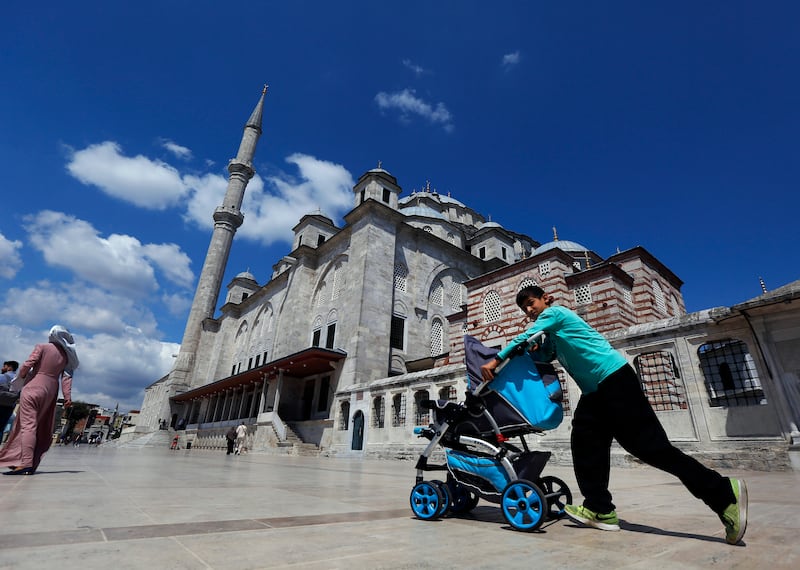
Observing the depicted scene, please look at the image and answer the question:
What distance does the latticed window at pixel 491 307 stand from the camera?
52.2 feet

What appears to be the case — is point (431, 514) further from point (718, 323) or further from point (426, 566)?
point (718, 323)

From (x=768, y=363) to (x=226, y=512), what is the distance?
8148 mm

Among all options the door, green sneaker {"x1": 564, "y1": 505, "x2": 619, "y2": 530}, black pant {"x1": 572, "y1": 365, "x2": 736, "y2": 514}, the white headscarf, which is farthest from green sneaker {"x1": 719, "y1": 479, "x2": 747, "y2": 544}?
the door

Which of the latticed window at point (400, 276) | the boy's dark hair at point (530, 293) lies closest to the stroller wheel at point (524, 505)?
the boy's dark hair at point (530, 293)

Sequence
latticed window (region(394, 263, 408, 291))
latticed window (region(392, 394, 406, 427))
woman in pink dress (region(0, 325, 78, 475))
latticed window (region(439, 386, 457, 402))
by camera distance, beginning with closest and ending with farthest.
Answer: woman in pink dress (region(0, 325, 78, 475)) → latticed window (region(439, 386, 457, 402)) → latticed window (region(392, 394, 406, 427)) → latticed window (region(394, 263, 408, 291))

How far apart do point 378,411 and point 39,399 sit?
1116 cm

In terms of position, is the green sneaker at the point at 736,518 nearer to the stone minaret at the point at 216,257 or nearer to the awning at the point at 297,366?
the awning at the point at 297,366

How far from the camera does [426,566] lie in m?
1.37

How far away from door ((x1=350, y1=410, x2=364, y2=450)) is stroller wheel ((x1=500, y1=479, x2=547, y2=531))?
12865 millimetres

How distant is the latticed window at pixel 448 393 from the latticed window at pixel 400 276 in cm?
1037

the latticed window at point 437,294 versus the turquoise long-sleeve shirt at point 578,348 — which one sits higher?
the latticed window at point 437,294

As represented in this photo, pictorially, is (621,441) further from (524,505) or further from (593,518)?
(524,505)

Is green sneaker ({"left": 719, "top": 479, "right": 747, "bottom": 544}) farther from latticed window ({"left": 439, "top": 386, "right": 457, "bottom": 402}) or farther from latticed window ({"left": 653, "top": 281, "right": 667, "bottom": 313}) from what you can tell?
latticed window ({"left": 653, "top": 281, "right": 667, "bottom": 313})

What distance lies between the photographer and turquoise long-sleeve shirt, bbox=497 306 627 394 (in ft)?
7.23
